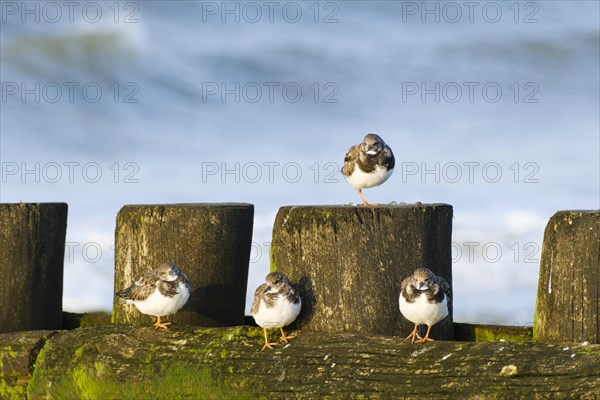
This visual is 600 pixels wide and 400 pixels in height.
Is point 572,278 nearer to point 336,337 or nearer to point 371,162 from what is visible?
point 336,337

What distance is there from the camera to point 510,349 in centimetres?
704

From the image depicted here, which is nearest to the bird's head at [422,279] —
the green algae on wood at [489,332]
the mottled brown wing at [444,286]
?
the mottled brown wing at [444,286]

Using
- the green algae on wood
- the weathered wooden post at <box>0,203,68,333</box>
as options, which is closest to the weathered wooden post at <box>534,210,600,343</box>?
the green algae on wood

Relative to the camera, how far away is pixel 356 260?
792cm

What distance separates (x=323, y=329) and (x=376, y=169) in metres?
2.02

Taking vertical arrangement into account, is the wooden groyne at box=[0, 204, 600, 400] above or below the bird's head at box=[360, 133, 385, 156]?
below

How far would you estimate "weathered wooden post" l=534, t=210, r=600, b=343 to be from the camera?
24.8ft

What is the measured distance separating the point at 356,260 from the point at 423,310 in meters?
0.72

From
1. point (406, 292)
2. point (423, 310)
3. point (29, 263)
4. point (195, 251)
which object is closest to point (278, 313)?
point (406, 292)

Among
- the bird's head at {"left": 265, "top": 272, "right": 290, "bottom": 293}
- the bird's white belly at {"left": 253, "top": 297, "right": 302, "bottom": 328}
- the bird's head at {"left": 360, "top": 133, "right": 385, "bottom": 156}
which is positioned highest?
the bird's head at {"left": 360, "top": 133, "right": 385, "bottom": 156}

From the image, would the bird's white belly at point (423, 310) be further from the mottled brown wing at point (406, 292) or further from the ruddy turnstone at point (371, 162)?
the ruddy turnstone at point (371, 162)

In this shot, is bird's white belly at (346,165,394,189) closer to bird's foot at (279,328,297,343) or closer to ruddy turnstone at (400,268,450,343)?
ruddy turnstone at (400,268,450,343)

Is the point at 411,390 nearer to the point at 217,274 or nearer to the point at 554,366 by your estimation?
the point at 554,366

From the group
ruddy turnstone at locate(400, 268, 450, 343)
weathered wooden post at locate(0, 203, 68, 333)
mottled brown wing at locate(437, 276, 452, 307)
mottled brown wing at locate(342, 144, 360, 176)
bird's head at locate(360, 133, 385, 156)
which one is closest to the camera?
ruddy turnstone at locate(400, 268, 450, 343)
